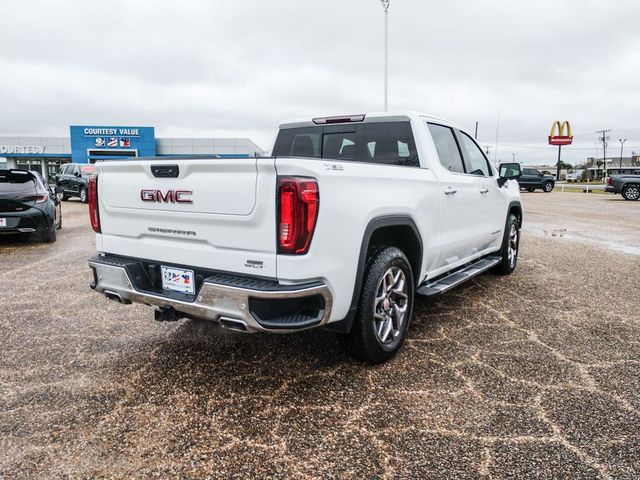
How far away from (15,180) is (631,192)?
24415 mm

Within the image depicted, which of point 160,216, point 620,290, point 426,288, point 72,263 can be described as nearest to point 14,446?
point 160,216

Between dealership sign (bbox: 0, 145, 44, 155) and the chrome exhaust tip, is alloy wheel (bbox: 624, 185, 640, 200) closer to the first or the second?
the chrome exhaust tip

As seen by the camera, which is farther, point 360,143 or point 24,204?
point 24,204

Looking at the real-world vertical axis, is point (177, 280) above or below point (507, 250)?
above

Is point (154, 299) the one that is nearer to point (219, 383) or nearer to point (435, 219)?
point (219, 383)

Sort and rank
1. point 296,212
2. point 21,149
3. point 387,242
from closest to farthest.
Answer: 1. point 296,212
2. point 387,242
3. point 21,149

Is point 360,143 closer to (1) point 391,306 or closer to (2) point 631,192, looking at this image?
(1) point 391,306

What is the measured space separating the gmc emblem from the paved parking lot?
120 centimetres

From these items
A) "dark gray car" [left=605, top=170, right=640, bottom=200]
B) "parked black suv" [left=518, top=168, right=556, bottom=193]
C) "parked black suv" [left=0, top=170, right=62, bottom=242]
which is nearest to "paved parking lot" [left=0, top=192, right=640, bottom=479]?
"parked black suv" [left=0, top=170, right=62, bottom=242]

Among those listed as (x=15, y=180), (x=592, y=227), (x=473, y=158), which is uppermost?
(x=473, y=158)

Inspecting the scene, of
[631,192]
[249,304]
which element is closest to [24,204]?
[249,304]

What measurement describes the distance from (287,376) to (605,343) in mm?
2620

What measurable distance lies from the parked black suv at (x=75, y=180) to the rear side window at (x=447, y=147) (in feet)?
59.6

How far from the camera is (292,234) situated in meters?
2.66
